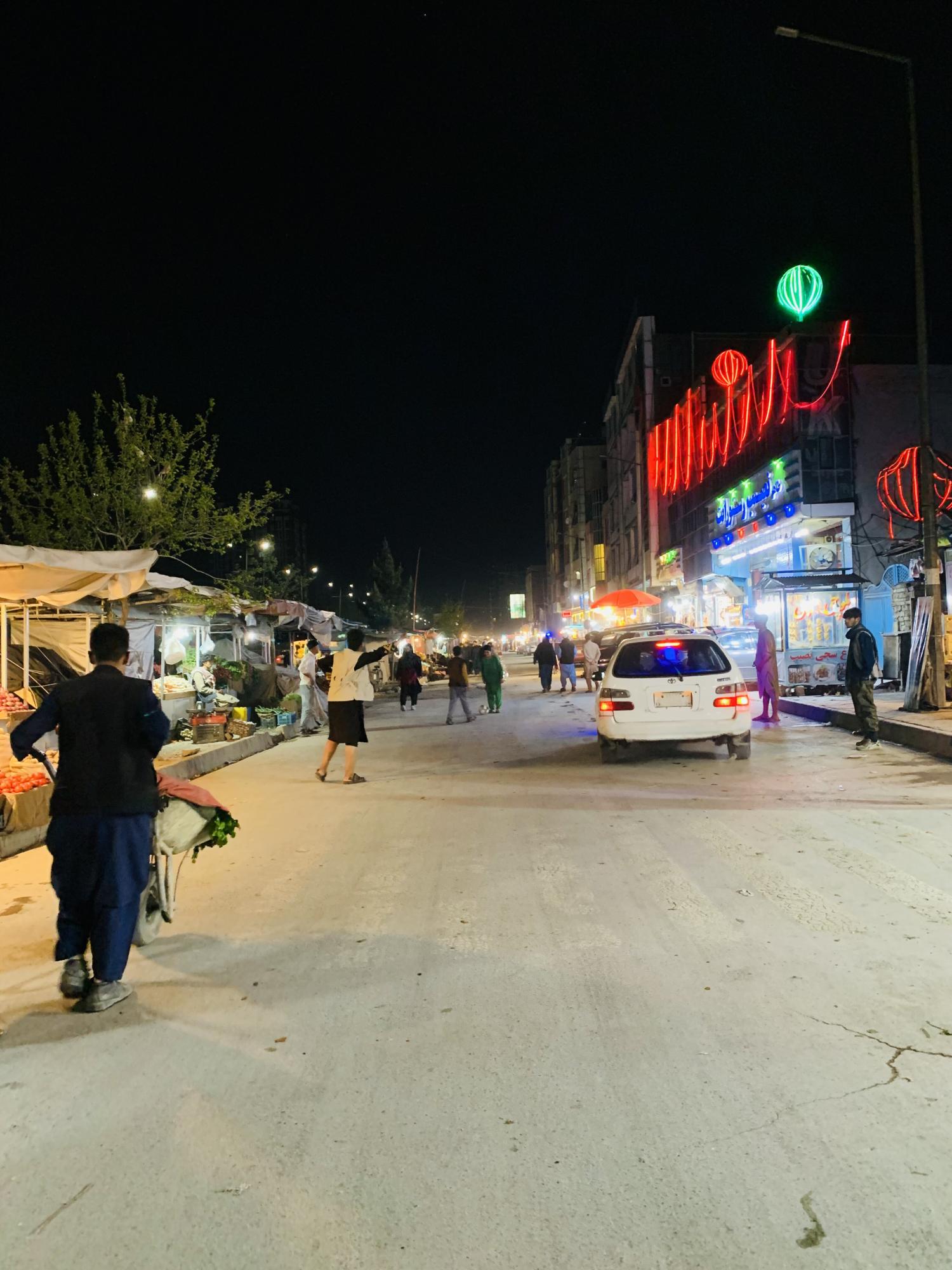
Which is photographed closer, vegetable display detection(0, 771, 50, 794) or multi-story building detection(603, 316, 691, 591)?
vegetable display detection(0, 771, 50, 794)

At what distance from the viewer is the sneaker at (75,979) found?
4.30 meters

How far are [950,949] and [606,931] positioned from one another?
182 cm

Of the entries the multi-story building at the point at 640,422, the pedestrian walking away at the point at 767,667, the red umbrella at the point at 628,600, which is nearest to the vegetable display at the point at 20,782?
the pedestrian walking away at the point at 767,667

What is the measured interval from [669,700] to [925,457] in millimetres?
7089

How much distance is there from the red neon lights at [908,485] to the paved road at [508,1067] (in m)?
13.4

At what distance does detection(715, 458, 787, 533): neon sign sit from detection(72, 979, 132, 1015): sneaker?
21574 mm

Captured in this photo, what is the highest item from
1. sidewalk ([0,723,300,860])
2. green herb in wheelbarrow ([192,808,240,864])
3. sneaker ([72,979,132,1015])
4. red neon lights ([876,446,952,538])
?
red neon lights ([876,446,952,538])

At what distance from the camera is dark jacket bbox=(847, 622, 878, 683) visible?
1177 centimetres

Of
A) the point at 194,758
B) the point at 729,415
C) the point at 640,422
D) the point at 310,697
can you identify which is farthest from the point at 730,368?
the point at 640,422

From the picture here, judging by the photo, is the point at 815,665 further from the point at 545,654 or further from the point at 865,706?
the point at 545,654

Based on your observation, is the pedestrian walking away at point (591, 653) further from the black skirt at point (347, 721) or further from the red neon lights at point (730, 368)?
the black skirt at point (347, 721)

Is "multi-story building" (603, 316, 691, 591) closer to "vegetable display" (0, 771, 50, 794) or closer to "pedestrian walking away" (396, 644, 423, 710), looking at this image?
"pedestrian walking away" (396, 644, 423, 710)

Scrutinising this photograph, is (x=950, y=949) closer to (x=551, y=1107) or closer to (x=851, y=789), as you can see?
(x=551, y=1107)

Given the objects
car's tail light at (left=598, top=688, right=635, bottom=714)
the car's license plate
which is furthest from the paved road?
car's tail light at (left=598, top=688, right=635, bottom=714)
